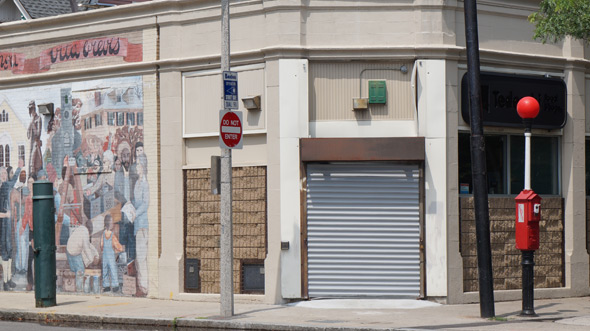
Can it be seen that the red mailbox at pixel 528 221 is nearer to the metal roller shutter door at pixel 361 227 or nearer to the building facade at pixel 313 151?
the building facade at pixel 313 151

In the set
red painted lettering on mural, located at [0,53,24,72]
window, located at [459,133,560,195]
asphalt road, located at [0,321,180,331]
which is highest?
red painted lettering on mural, located at [0,53,24,72]

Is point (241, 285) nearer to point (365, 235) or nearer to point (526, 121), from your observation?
point (365, 235)

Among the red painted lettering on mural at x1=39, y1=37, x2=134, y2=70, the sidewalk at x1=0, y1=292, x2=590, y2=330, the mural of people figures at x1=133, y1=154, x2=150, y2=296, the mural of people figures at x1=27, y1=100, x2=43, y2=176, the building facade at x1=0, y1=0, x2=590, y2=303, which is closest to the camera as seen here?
the sidewalk at x1=0, y1=292, x2=590, y2=330

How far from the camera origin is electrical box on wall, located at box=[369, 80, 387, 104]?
16.8 meters

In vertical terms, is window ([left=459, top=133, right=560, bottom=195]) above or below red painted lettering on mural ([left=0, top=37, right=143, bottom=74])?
below

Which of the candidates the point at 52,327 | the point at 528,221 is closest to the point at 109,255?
the point at 52,327

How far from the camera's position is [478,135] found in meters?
14.5

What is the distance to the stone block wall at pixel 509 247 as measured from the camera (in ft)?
56.0

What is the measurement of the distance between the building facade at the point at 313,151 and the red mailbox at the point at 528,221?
2428 millimetres

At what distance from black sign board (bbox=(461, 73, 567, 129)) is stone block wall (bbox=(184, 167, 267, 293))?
13.7ft

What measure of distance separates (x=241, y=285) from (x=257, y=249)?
2.44ft

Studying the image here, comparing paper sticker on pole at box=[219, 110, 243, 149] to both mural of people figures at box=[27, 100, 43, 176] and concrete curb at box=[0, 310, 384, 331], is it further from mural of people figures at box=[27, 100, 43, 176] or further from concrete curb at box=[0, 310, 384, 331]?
mural of people figures at box=[27, 100, 43, 176]

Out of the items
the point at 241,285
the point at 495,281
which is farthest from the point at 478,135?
the point at 241,285

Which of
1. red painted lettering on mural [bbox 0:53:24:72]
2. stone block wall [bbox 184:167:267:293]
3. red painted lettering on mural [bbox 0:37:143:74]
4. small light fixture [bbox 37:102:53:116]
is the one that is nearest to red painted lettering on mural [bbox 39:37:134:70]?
red painted lettering on mural [bbox 0:37:143:74]
